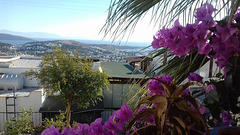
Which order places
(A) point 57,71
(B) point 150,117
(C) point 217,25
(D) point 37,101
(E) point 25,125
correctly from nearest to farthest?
(C) point 217,25, (B) point 150,117, (E) point 25,125, (A) point 57,71, (D) point 37,101

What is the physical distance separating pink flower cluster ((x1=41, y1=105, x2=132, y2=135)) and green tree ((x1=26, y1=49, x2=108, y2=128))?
17.9 feet

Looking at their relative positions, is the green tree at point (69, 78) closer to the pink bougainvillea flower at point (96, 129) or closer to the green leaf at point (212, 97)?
the pink bougainvillea flower at point (96, 129)

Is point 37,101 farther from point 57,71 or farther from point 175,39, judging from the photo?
point 175,39

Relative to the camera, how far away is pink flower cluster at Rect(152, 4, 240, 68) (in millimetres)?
466

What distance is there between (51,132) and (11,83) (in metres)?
7.90

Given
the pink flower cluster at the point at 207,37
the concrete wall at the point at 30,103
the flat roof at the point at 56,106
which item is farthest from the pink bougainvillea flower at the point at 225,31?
the concrete wall at the point at 30,103

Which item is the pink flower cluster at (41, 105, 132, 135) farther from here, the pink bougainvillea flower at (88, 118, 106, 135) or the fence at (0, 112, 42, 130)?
the fence at (0, 112, 42, 130)

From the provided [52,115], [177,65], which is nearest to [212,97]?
[177,65]

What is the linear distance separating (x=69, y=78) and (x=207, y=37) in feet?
19.0

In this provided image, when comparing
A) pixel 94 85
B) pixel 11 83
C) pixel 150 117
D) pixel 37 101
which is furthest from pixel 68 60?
pixel 150 117

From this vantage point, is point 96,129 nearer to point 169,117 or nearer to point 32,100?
point 169,117

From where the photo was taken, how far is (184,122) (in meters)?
0.49

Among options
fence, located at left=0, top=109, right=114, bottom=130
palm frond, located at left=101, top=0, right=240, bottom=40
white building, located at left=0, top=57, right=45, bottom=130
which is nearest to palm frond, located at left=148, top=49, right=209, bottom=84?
palm frond, located at left=101, top=0, right=240, bottom=40

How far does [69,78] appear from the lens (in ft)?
19.9
